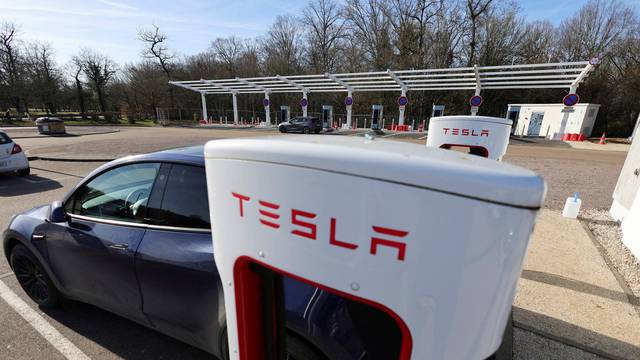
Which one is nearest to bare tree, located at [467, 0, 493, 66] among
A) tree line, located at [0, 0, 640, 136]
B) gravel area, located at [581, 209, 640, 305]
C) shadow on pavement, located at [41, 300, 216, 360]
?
tree line, located at [0, 0, 640, 136]

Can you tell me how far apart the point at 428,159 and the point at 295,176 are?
0.32 metres

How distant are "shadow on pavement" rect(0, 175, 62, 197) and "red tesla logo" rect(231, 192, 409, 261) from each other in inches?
350

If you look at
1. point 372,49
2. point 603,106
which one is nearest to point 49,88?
point 372,49

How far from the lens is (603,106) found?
2605cm

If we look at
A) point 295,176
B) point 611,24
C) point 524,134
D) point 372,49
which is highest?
point 611,24

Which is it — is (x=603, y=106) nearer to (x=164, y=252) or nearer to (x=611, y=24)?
(x=611, y=24)

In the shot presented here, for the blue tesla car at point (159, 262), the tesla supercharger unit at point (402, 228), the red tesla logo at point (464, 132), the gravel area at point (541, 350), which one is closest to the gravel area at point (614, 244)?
the gravel area at point (541, 350)

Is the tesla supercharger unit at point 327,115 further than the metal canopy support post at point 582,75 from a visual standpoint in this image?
Yes

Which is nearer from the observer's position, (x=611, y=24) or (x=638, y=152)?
(x=638, y=152)

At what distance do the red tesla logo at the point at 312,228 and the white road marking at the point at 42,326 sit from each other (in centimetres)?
259

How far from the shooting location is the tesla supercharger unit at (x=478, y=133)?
2.69 m

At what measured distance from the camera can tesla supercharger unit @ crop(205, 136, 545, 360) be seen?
2.06 feet

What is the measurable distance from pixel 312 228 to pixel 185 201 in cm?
160

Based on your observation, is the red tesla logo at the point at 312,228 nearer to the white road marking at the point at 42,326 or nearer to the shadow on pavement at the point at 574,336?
the white road marking at the point at 42,326
